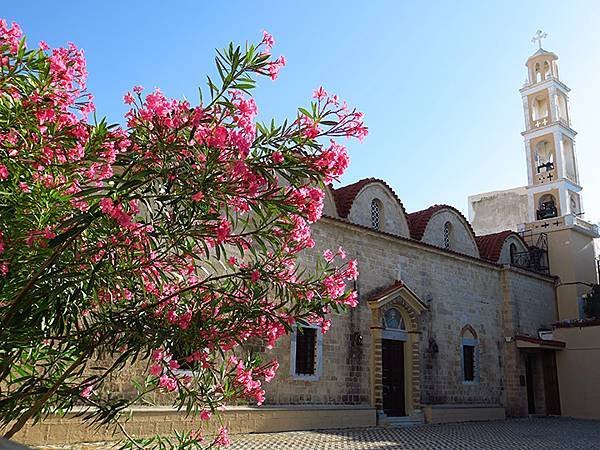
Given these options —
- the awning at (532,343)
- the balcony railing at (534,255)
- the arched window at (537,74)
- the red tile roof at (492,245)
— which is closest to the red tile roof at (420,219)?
the red tile roof at (492,245)

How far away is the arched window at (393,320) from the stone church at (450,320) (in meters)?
0.04

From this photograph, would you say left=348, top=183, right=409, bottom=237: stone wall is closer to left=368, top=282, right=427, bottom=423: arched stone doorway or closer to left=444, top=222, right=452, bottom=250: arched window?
left=368, top=282, right=427, bottom=423: arched stone doorway

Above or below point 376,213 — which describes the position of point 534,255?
above

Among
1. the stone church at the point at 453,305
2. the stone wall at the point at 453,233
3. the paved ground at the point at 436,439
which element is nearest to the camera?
the paved ground at the point at 436,439

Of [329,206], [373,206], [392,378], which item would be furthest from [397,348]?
[329,206]

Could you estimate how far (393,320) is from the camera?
12922 mm

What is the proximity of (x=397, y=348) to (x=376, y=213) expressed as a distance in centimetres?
348

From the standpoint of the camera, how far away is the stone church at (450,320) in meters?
10.9

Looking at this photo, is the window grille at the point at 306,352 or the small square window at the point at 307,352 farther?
the window grille at the point at 306,352

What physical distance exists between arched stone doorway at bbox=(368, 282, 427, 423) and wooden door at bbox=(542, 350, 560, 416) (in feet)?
22.2

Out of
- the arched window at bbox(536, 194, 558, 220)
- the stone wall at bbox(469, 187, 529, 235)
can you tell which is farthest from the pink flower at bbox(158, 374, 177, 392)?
the stone wall at bbox(469, 187, 529, 235)

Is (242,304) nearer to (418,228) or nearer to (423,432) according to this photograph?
(423,432)

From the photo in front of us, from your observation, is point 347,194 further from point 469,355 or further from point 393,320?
point 469,355

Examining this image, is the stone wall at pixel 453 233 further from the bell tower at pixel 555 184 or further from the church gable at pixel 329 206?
the bell tower at pixel 555 184
